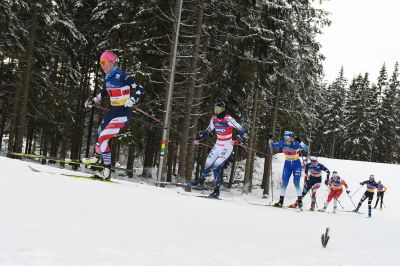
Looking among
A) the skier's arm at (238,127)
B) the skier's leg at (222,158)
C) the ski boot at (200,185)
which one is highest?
the skier's arm at (238,127)

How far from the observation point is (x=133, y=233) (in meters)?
3.85

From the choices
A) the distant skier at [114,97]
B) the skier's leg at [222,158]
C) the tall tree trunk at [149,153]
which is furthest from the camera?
the tall tree trunk at [149,153]

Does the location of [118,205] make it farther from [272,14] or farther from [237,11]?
→ [272,14]

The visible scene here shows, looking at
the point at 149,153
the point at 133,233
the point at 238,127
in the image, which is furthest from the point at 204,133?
the point at 149,153

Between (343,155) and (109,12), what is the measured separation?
55818 millimetres

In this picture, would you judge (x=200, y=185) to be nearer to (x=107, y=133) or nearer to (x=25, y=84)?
(x=107, y=133)

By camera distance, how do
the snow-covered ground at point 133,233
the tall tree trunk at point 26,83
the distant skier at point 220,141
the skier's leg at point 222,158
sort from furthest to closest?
the tall tree trunk at point 26,83, the skier's leg at point 222,158, the distant skier at point 220,141, the snow-covered ground at point 133,233

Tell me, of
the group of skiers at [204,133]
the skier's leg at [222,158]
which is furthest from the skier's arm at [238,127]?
the skier's leg at [222,158]

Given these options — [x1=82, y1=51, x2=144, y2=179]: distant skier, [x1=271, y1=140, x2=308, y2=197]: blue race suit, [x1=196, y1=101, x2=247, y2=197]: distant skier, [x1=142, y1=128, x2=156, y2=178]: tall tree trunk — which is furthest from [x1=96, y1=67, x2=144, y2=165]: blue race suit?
[x1=142, y1=128, x2=156, y2=178]: tall tree trunk

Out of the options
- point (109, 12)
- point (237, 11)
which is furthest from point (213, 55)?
point (109, 12)

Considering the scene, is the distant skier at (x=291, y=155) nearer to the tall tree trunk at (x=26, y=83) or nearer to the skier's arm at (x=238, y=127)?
the skier's arm at (x=238, y=127)

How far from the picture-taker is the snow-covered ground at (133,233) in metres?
2.98

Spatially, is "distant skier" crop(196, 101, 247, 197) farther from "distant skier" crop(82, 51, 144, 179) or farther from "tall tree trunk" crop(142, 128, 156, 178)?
"tall tree trunk" crop(142, 128, 156, 178)

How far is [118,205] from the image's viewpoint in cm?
532
